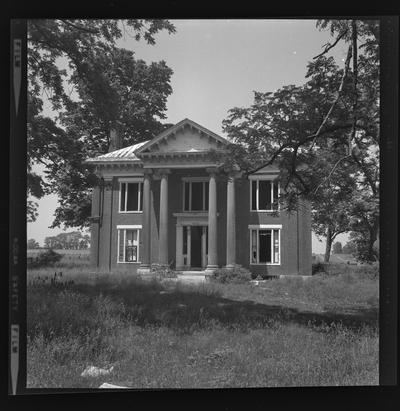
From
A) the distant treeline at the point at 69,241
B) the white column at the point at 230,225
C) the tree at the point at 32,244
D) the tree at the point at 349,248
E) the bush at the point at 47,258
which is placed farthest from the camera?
the white column at the point at 230,225

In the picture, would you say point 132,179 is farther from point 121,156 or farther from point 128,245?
point 128,245

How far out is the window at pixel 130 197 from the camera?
5422 millimetres

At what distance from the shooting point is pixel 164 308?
539cm

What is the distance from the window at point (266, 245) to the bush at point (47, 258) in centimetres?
232

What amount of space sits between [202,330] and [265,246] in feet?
4.11

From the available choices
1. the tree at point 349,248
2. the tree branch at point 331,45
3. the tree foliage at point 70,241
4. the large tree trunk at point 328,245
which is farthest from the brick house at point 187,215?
the tree branch at point 331,45

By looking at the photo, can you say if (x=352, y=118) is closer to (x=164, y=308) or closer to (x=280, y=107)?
(x=280, y=107)

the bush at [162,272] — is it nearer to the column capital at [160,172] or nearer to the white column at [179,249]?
the white column at [179,249]

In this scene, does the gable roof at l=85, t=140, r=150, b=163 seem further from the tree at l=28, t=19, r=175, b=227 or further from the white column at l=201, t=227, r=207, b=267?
the white column at l=201, t=227, r=207, b=267

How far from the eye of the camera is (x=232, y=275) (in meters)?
5.42

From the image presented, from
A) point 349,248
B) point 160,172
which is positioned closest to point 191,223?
point 160,172

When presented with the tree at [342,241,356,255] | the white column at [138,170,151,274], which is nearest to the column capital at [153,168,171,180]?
the white column at [138,170,151,274]
